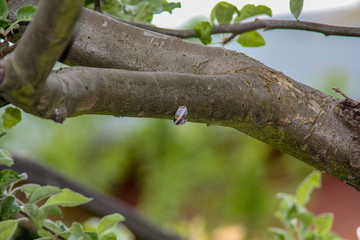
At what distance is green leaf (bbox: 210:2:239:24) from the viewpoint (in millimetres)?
718

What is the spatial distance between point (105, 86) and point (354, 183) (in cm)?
36

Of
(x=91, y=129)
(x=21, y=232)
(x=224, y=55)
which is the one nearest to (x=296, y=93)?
(x=224, y=55)

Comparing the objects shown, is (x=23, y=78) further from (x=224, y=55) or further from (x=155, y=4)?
(x=155, y=4)

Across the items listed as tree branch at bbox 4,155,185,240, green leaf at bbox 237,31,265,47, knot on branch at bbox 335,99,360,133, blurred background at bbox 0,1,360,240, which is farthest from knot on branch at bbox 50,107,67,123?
blurred background at bbox 0,1,360,240

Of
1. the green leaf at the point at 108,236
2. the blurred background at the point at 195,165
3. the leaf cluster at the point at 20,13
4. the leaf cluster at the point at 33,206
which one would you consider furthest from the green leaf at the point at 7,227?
the blurred background at the point at 195,165

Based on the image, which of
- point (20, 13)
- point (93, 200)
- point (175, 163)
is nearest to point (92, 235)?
point (20, 13)

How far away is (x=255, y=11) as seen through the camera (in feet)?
2.35

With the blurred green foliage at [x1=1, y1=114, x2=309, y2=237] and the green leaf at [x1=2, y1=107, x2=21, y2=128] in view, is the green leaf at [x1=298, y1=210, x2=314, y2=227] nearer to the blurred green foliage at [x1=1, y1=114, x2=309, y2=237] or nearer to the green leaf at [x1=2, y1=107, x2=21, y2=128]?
the green leaf at [x1=2, y1=107, x2=21, y2=128]

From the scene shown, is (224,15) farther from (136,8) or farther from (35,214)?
(35,214)

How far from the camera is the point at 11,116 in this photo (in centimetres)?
59

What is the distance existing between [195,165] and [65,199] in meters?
3.54

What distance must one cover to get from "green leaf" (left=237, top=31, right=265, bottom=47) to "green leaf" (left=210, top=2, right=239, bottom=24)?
0.06 meters

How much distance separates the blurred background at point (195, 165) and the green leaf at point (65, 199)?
10.6 feet

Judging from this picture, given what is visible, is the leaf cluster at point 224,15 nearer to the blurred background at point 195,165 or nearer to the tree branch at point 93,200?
the tree branch at point 93,200
